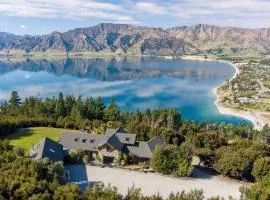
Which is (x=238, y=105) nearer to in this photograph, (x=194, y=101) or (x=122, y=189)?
(x=194, y=101)

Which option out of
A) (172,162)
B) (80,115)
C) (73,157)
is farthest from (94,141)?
(80,115)

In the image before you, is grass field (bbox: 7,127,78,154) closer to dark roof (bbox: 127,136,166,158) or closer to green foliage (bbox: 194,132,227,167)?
dark roof (bbox: 127,136,166,158)

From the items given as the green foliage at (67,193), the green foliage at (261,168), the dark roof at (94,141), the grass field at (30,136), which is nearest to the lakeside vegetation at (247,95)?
the grass field at (30,136)

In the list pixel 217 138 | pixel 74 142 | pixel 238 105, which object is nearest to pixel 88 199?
pixel 74 142

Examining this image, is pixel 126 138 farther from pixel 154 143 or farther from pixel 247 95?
pixel 247 95

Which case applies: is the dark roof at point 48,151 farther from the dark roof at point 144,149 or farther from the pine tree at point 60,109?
the pine tree at point 60,109

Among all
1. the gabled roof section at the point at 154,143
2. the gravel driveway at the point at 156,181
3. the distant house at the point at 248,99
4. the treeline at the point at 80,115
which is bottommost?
the distant house at the point at 248,99
